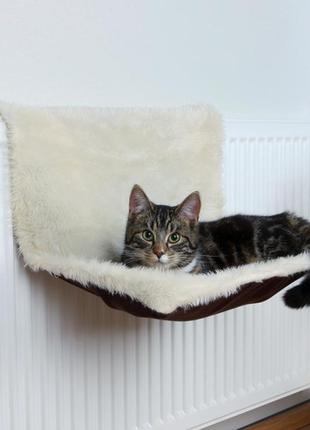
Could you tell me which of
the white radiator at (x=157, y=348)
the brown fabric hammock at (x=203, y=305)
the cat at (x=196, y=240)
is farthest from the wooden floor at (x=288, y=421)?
the brown fabric hammock at (x=203, y=305)

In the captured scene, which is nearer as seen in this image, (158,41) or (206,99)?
(158,41)

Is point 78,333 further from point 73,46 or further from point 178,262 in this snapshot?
point 73,46

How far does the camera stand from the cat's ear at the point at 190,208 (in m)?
1.28

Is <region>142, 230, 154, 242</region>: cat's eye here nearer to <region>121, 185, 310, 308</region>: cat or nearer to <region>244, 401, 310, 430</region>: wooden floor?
<region>121, 185, 310, 308</region>: cat

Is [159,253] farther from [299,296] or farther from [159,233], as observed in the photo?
[299,296]

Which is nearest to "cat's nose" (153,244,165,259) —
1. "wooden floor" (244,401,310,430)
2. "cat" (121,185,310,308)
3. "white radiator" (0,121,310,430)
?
"cat" (121,185,310,308)

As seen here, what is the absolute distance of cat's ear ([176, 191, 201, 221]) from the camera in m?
1.28

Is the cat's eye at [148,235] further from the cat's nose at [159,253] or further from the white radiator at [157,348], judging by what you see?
the white radiator at [157,348]

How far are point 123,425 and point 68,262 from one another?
611mm

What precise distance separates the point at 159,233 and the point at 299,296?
1.11ft

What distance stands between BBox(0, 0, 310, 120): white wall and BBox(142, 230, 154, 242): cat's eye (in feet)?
1.31

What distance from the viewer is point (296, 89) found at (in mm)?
1967

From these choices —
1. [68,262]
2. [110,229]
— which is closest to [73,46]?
[110,229]

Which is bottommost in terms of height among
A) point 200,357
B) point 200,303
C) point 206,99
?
point 200,357
